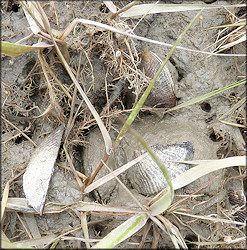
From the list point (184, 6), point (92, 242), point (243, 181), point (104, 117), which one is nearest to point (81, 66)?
point (104, 117)

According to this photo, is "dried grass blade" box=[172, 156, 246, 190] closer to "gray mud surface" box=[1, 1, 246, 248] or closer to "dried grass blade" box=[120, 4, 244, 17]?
"gray mud surface" box=[1, 1, 246, 248]

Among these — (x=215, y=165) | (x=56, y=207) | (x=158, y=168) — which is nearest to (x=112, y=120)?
(x=158, y=168)

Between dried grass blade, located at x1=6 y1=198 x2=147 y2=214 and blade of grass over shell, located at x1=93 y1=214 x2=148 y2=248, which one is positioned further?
dried grass blade, located at x1=6 y1=198 x2=147 y2=214

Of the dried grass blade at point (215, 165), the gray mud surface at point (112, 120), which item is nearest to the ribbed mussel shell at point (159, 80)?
the gray mud surface at point (112, 120)

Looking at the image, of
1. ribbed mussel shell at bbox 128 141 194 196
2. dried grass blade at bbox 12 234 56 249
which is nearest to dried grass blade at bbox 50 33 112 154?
ribbed mussel shell at bbox 128 141 194 196

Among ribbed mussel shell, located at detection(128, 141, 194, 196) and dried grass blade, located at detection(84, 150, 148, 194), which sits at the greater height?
dried grass blade, located at detection(84, 150, 148, 194)
